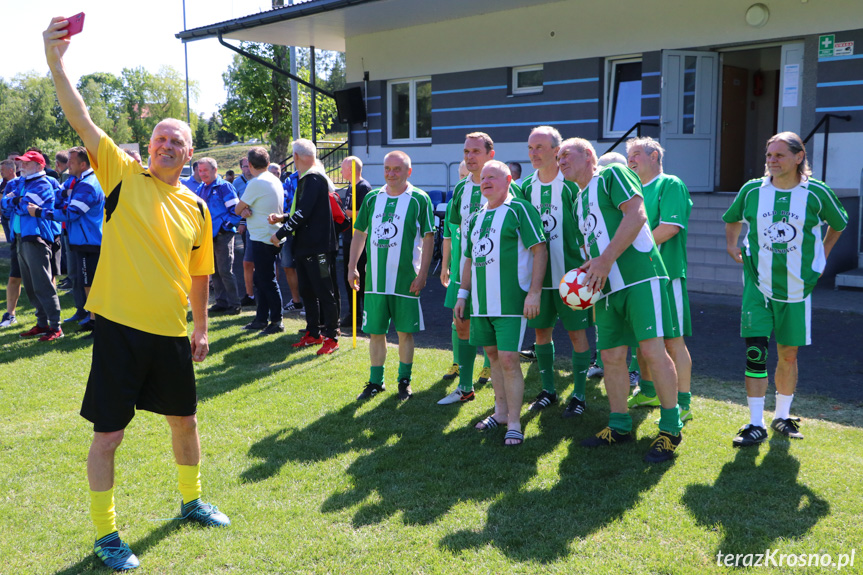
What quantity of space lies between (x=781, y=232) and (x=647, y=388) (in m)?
1.58

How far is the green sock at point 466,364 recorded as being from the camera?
579 centimetres

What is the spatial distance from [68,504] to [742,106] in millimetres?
13589

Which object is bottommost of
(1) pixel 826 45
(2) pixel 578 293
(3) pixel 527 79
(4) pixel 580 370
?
(4) pixel 580 370

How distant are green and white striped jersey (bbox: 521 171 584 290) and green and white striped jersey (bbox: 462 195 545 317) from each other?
0.54 meters

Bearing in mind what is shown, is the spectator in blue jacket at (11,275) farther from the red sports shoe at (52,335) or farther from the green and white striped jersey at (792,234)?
the green and white striped jersey at (792,234)

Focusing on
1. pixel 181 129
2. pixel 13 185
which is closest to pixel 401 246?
pixel 181 129

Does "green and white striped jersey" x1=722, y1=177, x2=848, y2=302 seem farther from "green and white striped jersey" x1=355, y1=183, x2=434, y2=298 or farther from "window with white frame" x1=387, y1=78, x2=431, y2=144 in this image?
"window with white frame" x1=387, y1=78, x2=431, y2=144

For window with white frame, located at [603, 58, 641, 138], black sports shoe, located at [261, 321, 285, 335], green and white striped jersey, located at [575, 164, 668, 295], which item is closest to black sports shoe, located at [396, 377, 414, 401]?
green and white striped jersey, located at [575, 164, 668, 295]

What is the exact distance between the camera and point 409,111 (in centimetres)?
1730

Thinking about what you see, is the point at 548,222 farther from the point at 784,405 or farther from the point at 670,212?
the point at 784,405

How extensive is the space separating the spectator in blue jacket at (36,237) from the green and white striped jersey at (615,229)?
6.69 m

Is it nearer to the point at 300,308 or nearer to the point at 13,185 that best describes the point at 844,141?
the point at 300,308

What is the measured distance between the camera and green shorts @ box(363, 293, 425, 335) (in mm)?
5953

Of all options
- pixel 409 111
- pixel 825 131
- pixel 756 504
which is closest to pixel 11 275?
pixel 756 504
